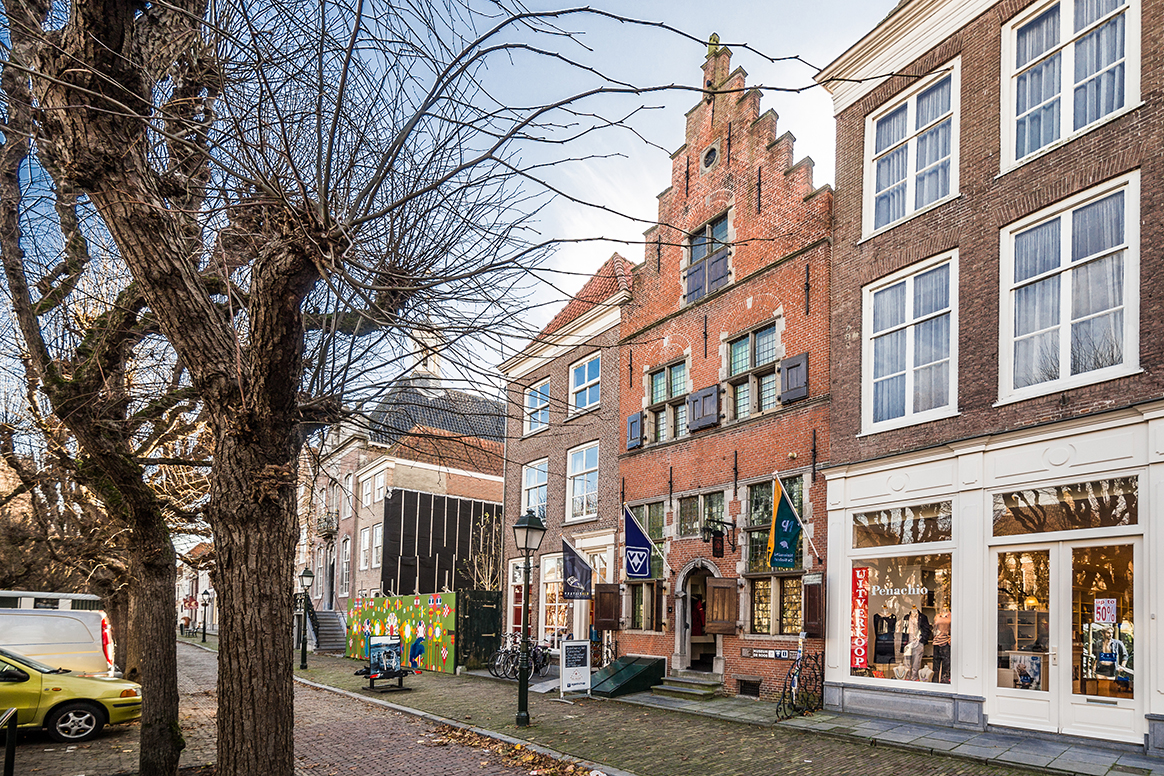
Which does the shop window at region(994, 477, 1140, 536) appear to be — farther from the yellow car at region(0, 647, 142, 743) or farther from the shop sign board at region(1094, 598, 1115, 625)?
the yellow car at region(0, 647, 142, 743)

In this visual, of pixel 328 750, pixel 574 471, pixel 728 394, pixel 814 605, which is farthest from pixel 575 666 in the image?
pixel 574 471

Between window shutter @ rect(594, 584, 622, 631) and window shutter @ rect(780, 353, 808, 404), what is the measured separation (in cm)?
651

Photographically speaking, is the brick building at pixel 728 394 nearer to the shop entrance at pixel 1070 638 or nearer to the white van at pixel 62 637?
the shop entrance at pixel 1070 638

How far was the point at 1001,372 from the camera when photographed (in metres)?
11.7

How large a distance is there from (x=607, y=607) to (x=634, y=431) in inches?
165

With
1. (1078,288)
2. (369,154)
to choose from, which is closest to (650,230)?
(1078,288)

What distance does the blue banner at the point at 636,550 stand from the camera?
57.3ft

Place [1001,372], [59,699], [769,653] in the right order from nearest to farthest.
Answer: [1001,372] < [59,699] < [769,653]

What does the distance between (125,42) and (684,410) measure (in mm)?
15019

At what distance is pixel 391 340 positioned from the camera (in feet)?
24.7

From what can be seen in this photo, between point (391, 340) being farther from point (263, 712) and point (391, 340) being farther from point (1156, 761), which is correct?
point (1156, 761)

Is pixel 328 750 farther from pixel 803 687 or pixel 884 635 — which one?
pixel 884 635

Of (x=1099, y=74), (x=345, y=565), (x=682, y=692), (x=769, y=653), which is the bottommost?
(x=345, y=565)

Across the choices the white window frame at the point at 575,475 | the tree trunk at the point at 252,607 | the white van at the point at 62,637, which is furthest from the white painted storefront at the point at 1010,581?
the white van at the point at 62,637
